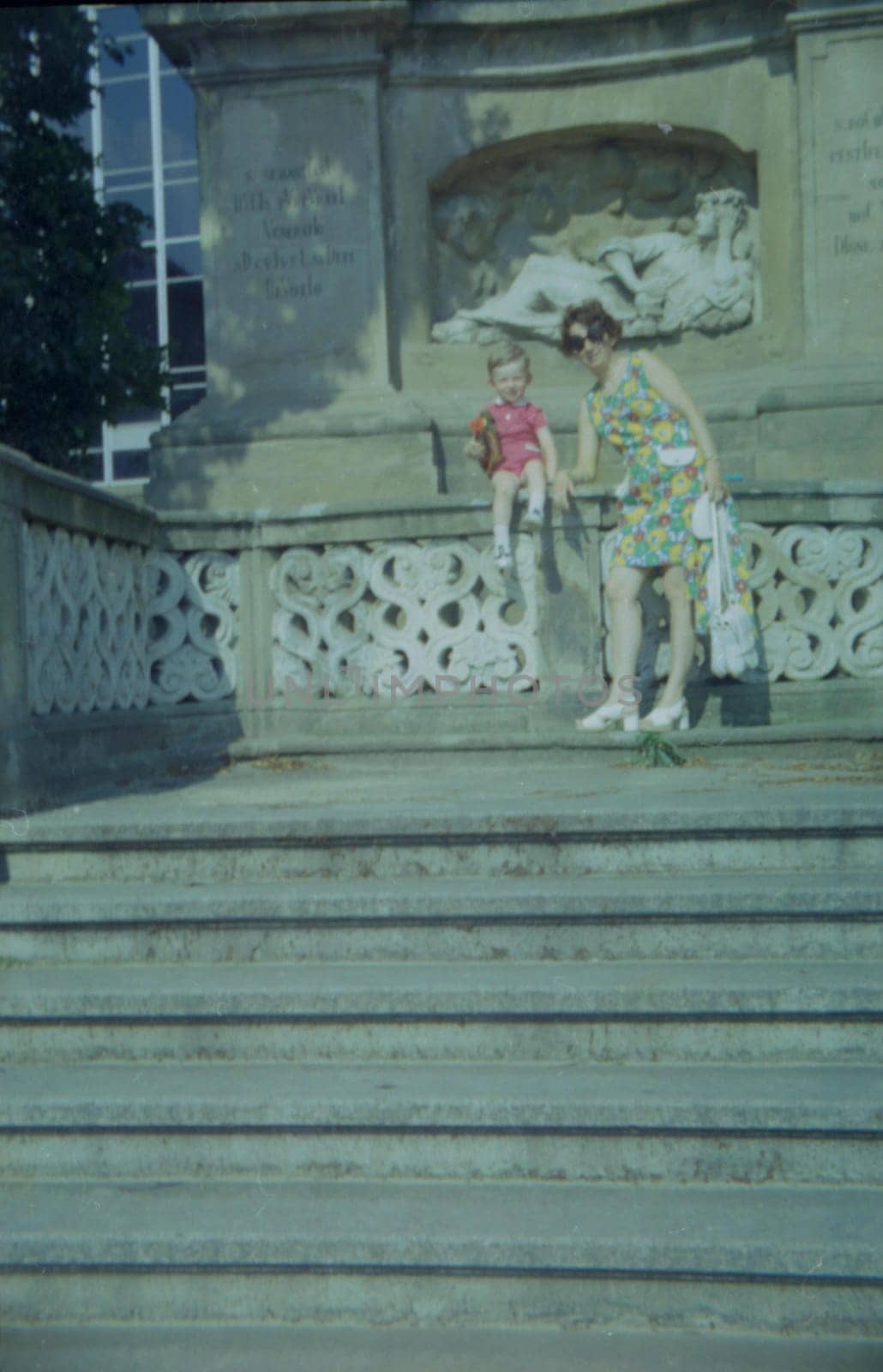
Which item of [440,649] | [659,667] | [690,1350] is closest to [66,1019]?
[690,1350]

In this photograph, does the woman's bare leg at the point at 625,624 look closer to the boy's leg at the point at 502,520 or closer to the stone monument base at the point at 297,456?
the boy's leg at the point at 502,520

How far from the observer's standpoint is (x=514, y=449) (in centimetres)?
828

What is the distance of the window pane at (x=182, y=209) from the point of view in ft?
91.1

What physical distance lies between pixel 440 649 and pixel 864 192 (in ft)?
15.4

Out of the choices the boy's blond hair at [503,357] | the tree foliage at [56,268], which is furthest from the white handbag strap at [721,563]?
the tree foliage at [56,268]

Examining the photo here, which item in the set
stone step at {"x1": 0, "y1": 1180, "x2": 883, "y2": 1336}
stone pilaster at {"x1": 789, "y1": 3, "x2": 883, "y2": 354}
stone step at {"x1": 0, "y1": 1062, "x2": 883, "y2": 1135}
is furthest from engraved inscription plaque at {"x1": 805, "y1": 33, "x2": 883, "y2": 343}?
stone step at {"x1": 0, "y1": 1180, "x2": 883, "y2": 1336}

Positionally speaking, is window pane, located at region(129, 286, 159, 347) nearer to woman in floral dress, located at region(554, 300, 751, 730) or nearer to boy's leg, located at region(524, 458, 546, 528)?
boy's leg, located at region(524, 458, 546, 528)

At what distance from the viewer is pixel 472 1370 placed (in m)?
3.64

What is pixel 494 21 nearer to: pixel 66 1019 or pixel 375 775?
pixel 375 775

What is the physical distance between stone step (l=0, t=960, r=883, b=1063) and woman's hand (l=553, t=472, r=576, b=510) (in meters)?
3.27

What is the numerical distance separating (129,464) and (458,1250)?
25.8 m

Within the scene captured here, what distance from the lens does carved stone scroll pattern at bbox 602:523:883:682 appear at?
7922mm

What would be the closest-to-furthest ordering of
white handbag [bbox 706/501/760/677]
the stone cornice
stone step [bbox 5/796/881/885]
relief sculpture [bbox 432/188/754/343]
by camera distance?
stone step [bbox 5/796/881/885], white handbag [bbox 706/501/760/677], the stone cornice, relief sculpture [bbox 432/188/754/343]

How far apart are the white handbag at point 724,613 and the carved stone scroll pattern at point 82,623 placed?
261 cm
